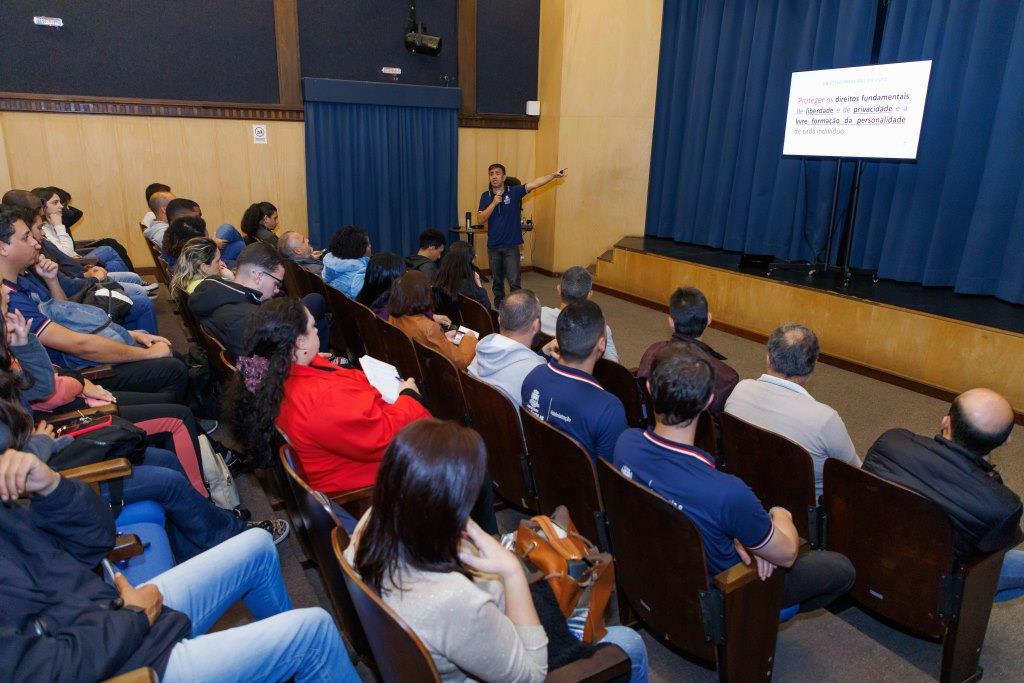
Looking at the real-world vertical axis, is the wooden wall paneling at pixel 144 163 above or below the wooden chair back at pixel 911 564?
above

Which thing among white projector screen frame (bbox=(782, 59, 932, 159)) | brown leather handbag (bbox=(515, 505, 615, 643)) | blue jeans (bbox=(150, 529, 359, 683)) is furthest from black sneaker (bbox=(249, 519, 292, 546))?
white projector screen frame (bbox=(782, 59, 932, 159))

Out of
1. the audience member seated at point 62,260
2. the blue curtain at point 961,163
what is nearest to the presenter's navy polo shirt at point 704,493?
the audience member seated at point 62,260

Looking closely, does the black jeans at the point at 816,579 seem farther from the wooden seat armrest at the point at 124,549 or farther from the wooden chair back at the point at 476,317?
the wooden chair back at the point at 476,317

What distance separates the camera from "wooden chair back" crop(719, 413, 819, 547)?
2.03 m

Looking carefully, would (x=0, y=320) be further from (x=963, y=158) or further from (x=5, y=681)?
(x=963, y=158)

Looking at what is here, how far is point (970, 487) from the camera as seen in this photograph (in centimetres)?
177

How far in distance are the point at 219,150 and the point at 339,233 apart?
119 inches

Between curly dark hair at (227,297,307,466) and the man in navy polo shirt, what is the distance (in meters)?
1.02

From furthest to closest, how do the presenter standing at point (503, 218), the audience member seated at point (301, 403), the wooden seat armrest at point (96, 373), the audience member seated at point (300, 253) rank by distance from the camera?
the presenter standing at point (503, 218) < the audience member seated at point (300, 253) < the wooden seat armrest at point (96, 373) < the audience member seated at point (301, 403)

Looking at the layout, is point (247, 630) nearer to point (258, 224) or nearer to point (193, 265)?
point (193, 265)

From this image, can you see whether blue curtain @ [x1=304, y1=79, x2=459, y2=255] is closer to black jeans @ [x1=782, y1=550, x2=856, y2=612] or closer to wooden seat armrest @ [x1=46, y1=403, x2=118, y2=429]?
wooden seat armrest @ [x1=46, y1=403, x2=118, y2=429]

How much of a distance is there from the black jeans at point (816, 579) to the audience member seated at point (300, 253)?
13.1 feet

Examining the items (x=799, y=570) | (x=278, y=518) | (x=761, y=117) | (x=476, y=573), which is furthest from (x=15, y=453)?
(x=761, y=117)

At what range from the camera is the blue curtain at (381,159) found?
680cm
